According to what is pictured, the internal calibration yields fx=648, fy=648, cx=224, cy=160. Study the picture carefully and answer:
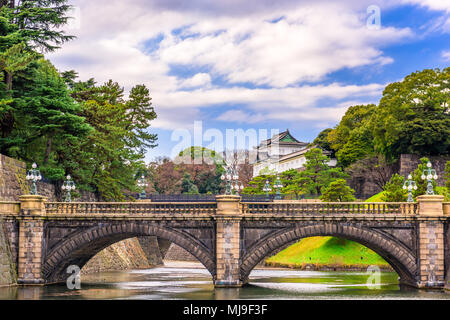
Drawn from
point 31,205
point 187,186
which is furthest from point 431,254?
point 187,186

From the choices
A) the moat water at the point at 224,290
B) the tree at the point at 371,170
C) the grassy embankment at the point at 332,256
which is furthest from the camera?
the tree at the point at 371,170

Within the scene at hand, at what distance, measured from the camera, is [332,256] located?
6825 centimetres

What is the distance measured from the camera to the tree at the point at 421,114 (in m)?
72.9

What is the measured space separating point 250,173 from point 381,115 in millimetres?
52668

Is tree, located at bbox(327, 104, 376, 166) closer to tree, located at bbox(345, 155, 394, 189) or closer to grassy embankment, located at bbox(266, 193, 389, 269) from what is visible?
tree, located at bbox(345, 155, 394, 189)

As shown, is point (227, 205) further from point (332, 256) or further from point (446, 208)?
point (332, 256)

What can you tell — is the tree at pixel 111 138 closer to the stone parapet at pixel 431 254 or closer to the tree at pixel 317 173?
the tree at pixel 317 173

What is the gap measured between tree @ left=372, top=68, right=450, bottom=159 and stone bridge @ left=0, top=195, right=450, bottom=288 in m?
31.5

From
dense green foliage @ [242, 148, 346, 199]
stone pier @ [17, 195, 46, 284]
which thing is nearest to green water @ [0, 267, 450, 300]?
stone pier @ [17, 195, 46, 284]

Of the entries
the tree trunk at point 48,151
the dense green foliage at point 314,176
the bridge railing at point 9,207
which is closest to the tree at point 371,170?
the dense green foliage at point 314,176

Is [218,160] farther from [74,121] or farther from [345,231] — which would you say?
[345,231]

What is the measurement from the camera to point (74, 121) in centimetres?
5212

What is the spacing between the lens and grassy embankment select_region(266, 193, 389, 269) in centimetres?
6688

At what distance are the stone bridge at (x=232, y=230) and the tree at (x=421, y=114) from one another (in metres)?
31.5
